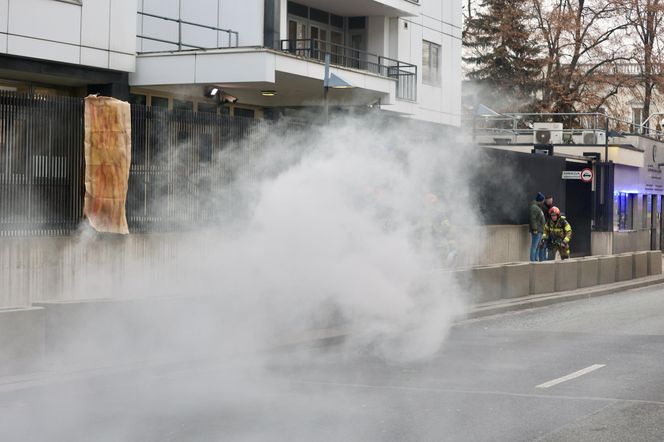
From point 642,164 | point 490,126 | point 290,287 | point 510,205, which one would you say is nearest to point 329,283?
point 290,287

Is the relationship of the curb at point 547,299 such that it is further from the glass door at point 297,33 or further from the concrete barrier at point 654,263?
the glass door at point 297,33

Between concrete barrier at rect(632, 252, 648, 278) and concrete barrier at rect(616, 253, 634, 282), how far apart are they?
0.40 ft

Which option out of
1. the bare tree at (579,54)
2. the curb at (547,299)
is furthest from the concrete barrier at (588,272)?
the bare tree at (579,54)

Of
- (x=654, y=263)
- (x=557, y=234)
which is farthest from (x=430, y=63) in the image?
(x=654, y=263)

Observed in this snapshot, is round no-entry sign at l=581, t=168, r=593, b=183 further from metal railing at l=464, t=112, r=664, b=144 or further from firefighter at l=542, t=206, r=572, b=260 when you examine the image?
firefighter at l=542, t=206, r=572, b=260

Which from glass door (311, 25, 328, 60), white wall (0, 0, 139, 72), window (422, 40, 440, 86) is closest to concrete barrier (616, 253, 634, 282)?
glass door (311, 25, 328, 60)

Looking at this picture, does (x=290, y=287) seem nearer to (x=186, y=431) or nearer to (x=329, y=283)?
(x=329, y=283)

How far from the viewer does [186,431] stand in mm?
7496

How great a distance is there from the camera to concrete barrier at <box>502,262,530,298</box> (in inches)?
714

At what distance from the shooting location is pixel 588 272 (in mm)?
21797

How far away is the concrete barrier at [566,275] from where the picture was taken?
20234 millimetres

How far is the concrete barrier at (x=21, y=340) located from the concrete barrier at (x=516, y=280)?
1001cm

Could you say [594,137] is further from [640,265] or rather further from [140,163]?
[140,163]

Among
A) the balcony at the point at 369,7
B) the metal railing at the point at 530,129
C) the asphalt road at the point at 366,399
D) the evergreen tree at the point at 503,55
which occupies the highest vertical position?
the evergreen tree at the point at 503,55
